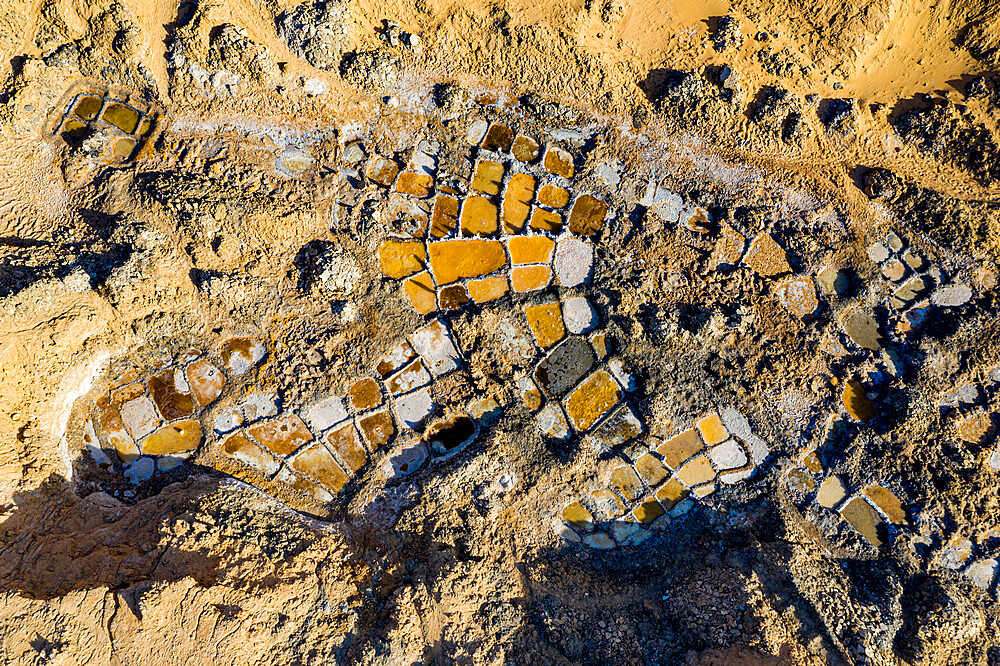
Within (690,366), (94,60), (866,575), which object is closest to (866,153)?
(690,366)

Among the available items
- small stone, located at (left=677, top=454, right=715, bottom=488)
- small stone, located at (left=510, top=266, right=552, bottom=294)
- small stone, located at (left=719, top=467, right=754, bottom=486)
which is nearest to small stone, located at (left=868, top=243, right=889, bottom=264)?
small stone, located at (left=719, top=467, right=754, bottom=486)

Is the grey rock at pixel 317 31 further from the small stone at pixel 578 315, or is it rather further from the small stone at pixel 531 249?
the small stone at pixel 578 315

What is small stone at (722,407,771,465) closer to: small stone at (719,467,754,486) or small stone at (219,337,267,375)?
small stone at (719,467,754,486)

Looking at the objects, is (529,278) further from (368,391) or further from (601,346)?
(368,391)

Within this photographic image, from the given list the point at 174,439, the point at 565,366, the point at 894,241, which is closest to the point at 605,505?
the point at 565,366

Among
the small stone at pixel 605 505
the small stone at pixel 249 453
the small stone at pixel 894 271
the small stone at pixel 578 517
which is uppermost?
the small stone at pixel 894 271

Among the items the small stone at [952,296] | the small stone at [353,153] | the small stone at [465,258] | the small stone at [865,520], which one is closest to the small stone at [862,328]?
the small stone at [952,296]

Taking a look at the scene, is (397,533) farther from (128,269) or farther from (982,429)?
(982,429)
